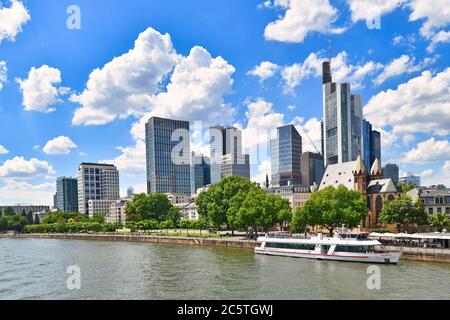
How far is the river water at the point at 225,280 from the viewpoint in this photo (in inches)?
1608

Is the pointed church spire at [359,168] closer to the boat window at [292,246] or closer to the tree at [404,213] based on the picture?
the tree at [404,213]

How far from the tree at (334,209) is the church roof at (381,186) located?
3350 cm

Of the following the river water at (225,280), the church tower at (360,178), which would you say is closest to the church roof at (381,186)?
the church tower at (360,178)

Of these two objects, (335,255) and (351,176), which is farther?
(351,176)

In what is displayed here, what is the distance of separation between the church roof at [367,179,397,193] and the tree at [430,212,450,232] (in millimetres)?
24588

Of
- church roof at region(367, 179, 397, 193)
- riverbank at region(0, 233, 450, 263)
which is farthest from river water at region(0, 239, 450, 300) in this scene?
church roof at region(367, 179, 397, 193)

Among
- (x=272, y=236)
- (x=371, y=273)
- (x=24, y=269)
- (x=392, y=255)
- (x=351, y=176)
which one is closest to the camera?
(x=371, y=273)

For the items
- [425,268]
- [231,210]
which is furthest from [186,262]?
[231,210]

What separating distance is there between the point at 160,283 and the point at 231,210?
62.1 meters

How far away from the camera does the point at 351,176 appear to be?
468 ft

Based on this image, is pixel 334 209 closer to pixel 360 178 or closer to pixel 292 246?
pixel 292 246

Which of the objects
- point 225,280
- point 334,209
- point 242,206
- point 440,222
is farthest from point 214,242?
point 440,222
